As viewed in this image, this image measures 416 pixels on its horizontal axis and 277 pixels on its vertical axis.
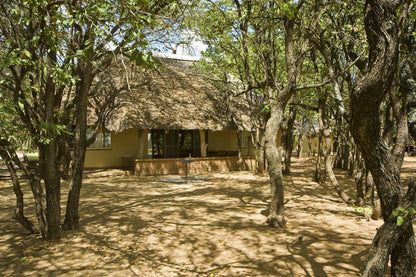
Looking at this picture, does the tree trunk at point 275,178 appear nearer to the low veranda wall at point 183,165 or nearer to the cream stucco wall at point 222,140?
the low veranda wall at point 183,165

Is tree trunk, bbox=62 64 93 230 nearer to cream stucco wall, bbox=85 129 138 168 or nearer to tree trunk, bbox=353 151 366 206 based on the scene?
tree trunk, bbox=353 151 366 206

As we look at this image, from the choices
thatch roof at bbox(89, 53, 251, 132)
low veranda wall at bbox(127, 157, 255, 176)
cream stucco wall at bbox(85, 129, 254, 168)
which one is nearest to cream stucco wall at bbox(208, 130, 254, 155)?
thatch roof at bbox(89, 53, 251, 132)

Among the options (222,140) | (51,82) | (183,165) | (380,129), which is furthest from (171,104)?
(380,129)

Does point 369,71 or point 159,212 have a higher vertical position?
point 369,71

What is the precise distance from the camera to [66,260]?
4.86 meters

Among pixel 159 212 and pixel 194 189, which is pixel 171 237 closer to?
pixel 159 212

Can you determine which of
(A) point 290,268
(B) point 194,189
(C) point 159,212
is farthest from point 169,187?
(A) point 290,268

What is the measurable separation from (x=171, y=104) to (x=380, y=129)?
534 inches

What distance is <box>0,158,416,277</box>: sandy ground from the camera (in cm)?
459

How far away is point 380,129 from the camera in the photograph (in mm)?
3066

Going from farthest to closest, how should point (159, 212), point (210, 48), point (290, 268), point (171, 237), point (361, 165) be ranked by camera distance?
point (210, 48) < point (361, 165) < point (159, 212) < point (171, 237) < point (290, 268)

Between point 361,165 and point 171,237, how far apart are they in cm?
587

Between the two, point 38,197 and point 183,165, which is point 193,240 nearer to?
point 38,197

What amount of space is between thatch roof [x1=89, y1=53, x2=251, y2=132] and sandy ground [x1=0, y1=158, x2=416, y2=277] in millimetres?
5439
